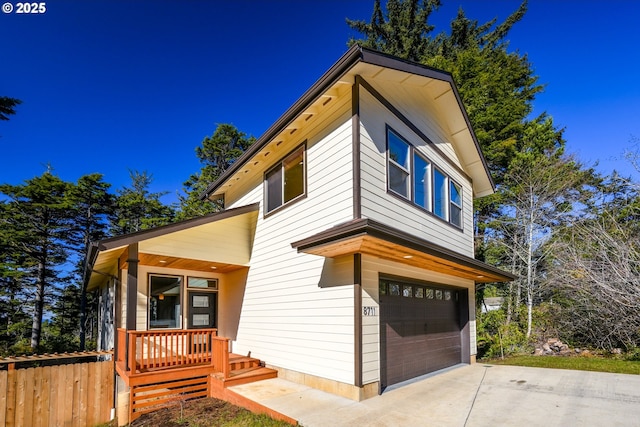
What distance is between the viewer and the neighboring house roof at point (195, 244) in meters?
7.25

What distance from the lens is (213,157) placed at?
23.7 m

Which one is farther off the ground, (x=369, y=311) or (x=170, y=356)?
(x=369, y=311)

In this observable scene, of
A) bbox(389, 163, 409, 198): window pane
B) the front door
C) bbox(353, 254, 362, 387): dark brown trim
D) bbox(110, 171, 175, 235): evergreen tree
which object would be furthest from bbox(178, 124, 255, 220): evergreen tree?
bbox(353, 254, 362, 387): dark brown trim

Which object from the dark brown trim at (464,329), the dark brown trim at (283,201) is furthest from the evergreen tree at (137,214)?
the dark brown trim at (464,329)

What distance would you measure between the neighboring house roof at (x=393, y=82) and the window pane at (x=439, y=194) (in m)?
1.59

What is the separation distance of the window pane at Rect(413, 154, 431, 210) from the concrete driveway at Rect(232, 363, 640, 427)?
3.77 metres

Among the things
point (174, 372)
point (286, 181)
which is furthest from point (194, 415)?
point (286, 181)

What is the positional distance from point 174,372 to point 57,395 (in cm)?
263

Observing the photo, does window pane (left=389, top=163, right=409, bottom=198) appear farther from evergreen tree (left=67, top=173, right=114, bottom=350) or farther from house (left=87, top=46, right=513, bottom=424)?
evergreen tree (left=67, top=173, right=114, bottom=350)

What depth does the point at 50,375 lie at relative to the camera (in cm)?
702

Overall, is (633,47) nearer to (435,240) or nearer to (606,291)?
(606,291)

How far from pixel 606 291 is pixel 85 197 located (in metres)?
24.4

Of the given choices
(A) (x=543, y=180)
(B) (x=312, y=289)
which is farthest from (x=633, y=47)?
(B) (x=312, y=289)

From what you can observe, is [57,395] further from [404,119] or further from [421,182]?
[404,119]
